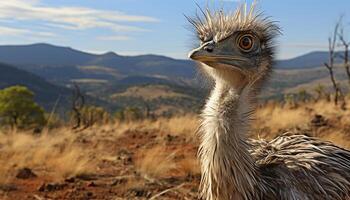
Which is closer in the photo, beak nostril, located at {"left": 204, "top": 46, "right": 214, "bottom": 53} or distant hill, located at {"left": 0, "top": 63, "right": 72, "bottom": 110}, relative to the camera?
beak nostril, located at {"left": 204, "top": 46, "right": 214, "bottom": 53}

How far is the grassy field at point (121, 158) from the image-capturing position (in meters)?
7.02

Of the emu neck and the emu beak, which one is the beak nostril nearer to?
the emu beak

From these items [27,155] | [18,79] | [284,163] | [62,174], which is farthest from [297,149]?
[18,79]

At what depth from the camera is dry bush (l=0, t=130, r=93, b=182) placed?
8250mm

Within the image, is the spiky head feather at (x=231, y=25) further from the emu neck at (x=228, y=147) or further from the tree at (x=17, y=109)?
the tree at (x=17, y=109)

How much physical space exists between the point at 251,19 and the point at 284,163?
960 mm

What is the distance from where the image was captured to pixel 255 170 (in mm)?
3551

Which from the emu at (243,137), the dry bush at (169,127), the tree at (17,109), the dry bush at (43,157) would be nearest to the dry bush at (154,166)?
the dry bush at (43,157)

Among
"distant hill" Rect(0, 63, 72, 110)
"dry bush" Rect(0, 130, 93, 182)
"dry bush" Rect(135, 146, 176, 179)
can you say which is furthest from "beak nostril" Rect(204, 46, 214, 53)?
"distant hill" Rect(0, 63, 72, 110)

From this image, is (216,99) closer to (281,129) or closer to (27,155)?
(27,155)

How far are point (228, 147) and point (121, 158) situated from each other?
6.34 metres

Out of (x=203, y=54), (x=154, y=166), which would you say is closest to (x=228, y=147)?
(x=203, y=54)

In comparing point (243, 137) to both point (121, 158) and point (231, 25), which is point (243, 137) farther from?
point (121, 158)

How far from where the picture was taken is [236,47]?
11.8 ft
